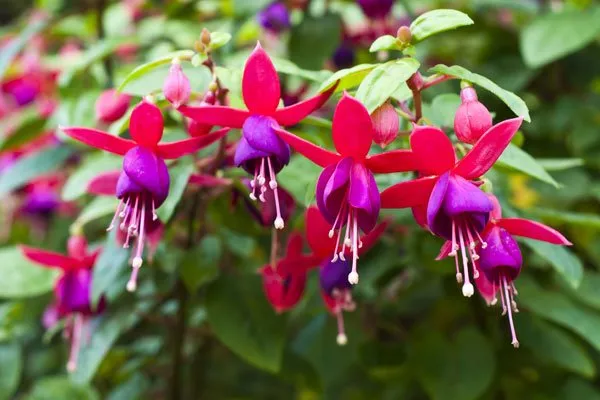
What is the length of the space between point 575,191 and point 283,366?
0.61 meters

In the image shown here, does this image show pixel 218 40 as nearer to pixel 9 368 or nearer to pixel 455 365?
pixel 455 365

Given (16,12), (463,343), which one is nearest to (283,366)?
(463,343)

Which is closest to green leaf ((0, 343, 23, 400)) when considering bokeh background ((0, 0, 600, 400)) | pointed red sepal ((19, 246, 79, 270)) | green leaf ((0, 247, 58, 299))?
bokeh background ((0, 0, 600, 400))

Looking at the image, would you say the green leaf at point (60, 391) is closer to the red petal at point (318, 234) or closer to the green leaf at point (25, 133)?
the green leaf at point (25, 133)

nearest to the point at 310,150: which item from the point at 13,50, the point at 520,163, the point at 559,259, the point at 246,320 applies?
the point at 520,163

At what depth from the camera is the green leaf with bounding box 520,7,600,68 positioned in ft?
3.93

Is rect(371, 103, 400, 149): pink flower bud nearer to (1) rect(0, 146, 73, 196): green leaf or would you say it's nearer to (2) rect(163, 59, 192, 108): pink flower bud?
(2) rect(163, 59, 192, 108): pink flower bud

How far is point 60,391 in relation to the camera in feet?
4.47

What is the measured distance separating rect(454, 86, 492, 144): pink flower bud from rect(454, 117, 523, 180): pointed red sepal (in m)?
0.03

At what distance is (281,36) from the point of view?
145 centimetres

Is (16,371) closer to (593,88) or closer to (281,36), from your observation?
(281,36)

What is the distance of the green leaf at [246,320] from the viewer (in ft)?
3.28

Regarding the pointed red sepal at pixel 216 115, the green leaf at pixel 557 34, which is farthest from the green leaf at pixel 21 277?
the green leaf at pixel 557 34

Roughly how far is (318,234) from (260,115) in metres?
0.22
